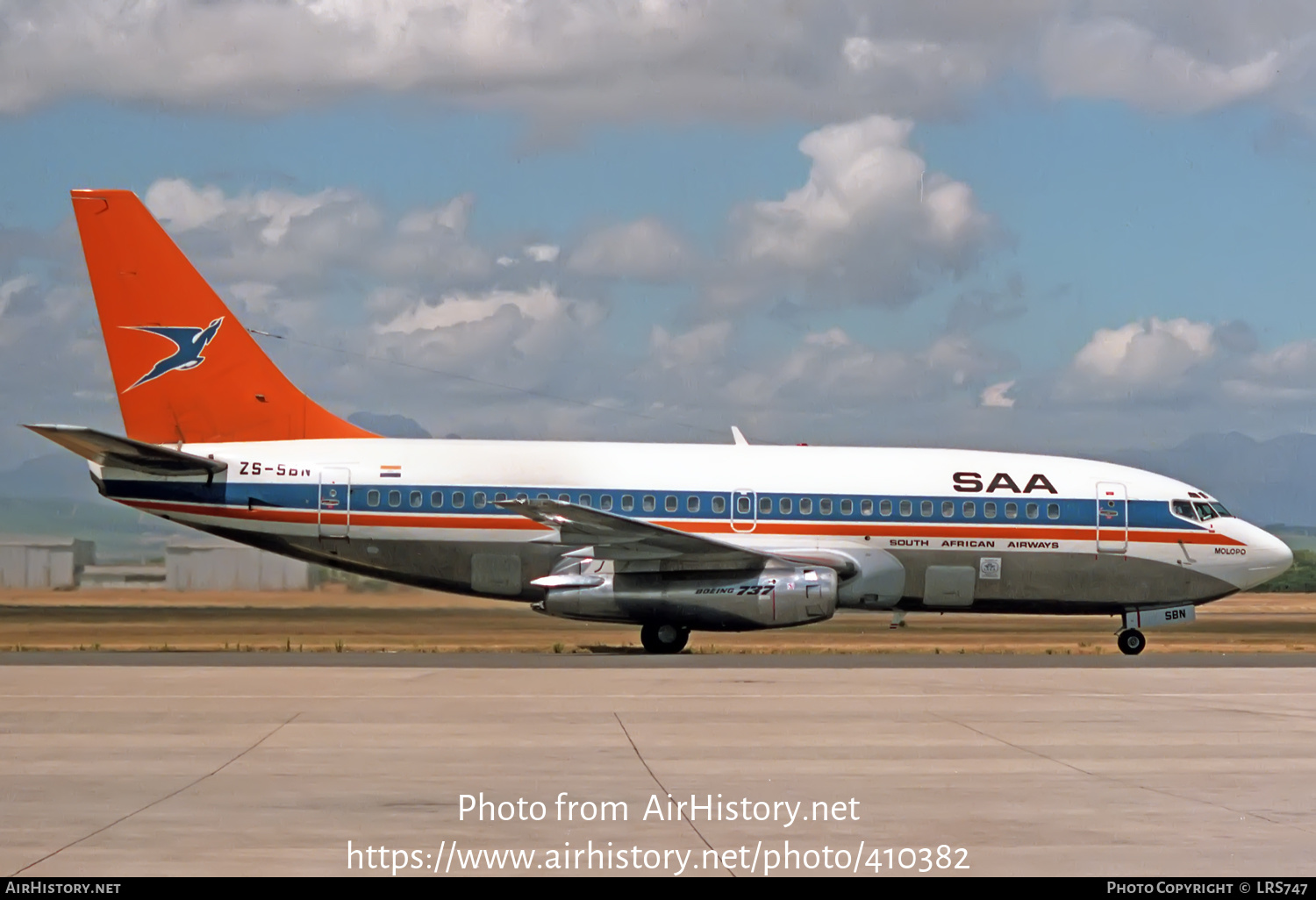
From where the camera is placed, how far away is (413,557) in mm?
29125

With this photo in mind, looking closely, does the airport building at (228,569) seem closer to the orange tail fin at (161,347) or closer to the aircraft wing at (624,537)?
the orange tail fin at (161,347)

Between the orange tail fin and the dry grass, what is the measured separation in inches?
163

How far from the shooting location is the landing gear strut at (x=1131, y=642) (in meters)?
29.6

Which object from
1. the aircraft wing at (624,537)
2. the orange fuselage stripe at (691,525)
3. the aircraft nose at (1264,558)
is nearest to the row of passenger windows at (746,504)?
the orange fuselage stripe at (691,525)

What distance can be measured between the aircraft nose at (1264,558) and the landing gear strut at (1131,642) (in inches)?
94.3

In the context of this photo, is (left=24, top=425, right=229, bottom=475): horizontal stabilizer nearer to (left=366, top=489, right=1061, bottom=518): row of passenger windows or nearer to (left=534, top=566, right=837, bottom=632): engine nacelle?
(left=366, top=489, right=1061, bottom=518): row of passenger windows

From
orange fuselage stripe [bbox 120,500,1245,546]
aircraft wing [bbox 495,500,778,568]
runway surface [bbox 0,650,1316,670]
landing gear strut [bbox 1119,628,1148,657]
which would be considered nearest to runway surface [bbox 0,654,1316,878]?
runway surface [bbox 0,650,1316,670]

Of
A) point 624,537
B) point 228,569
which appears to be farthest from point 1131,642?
point 228,569

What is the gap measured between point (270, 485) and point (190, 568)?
13.1 m

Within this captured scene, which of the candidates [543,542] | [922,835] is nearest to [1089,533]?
[543,542]

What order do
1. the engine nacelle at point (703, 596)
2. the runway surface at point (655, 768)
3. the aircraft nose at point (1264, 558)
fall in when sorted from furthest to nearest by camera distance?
1. the aircraft nose at point (1264, 558)
2. the engine nacelle at point (703, 596)
3. the runway surface at point (655, 768)

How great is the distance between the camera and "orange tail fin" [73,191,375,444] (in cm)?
2991

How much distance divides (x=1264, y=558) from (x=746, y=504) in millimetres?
9970

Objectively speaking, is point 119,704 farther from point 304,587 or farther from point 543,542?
point 304,587
